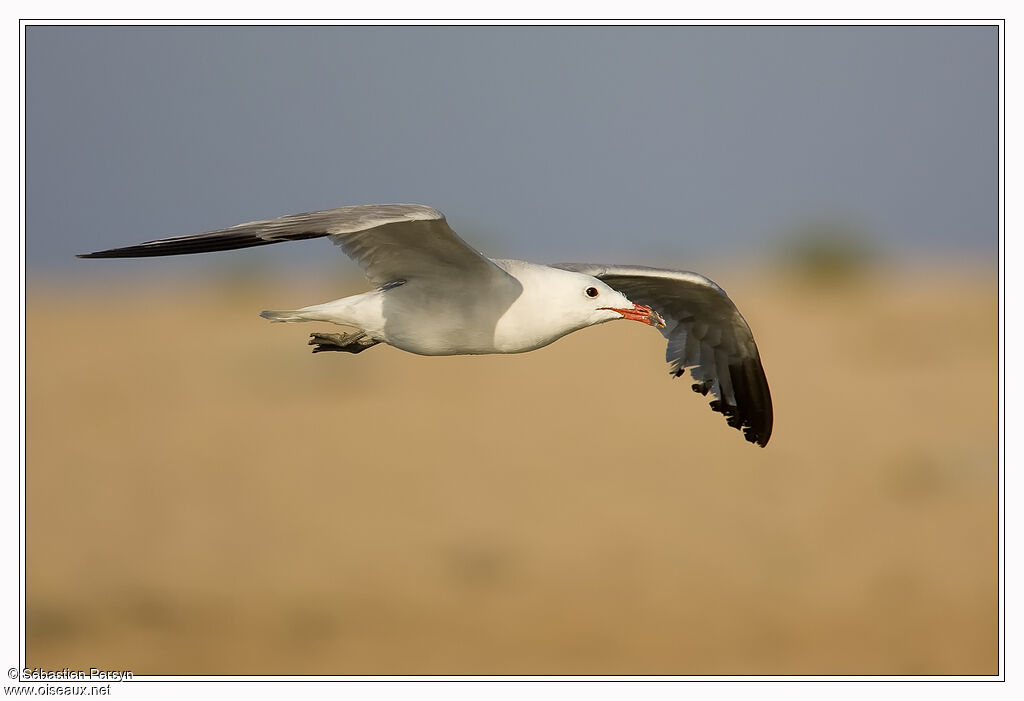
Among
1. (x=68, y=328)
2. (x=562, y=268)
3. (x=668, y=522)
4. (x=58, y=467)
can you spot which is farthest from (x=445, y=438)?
(x=562, y=268)

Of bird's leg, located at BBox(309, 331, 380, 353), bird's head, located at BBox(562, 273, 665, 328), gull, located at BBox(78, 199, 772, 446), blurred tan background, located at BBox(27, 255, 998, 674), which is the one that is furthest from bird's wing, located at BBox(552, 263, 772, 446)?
blurred tan background, located at BBox(27, 255, 998, 674)

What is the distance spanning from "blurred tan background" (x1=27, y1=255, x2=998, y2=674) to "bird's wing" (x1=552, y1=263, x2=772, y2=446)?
14.0 metres

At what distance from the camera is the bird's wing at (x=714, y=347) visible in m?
12.5

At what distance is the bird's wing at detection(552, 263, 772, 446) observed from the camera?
12.5 m

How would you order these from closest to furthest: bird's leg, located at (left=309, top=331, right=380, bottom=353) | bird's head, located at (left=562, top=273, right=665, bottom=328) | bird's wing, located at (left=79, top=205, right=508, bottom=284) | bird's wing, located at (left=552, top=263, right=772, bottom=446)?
1. bird's wing, located at (left=79, top=205, right=508, bottom=284)
2. bird's head, located at (left=562, top=273, right=665, bottom=328)
3. bird's leg, located at (left=309, top=331, right=380, bottom=353)
4. bird's wing, located at (left=552, top=263, right=772, bottom=446)

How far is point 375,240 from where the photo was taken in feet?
33.4

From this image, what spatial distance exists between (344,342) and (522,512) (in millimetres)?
20641

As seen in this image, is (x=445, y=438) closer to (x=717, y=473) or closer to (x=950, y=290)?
(x=717, y=473)

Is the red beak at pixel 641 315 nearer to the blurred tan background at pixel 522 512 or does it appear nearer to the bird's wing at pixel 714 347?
the bird's wing at pixel 714 347

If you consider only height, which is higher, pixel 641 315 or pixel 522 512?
pixel 641 315

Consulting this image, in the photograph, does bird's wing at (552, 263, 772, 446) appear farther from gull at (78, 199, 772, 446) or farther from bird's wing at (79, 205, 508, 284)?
bird's wing at (79, 205, 508, 284)

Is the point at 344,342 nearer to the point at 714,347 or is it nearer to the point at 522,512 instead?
the point at 714,347

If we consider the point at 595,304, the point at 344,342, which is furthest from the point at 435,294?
the point at 595,304

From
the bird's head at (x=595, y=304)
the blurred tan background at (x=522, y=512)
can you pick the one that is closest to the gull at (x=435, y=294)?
the bird's head at (x=595, y=304)
